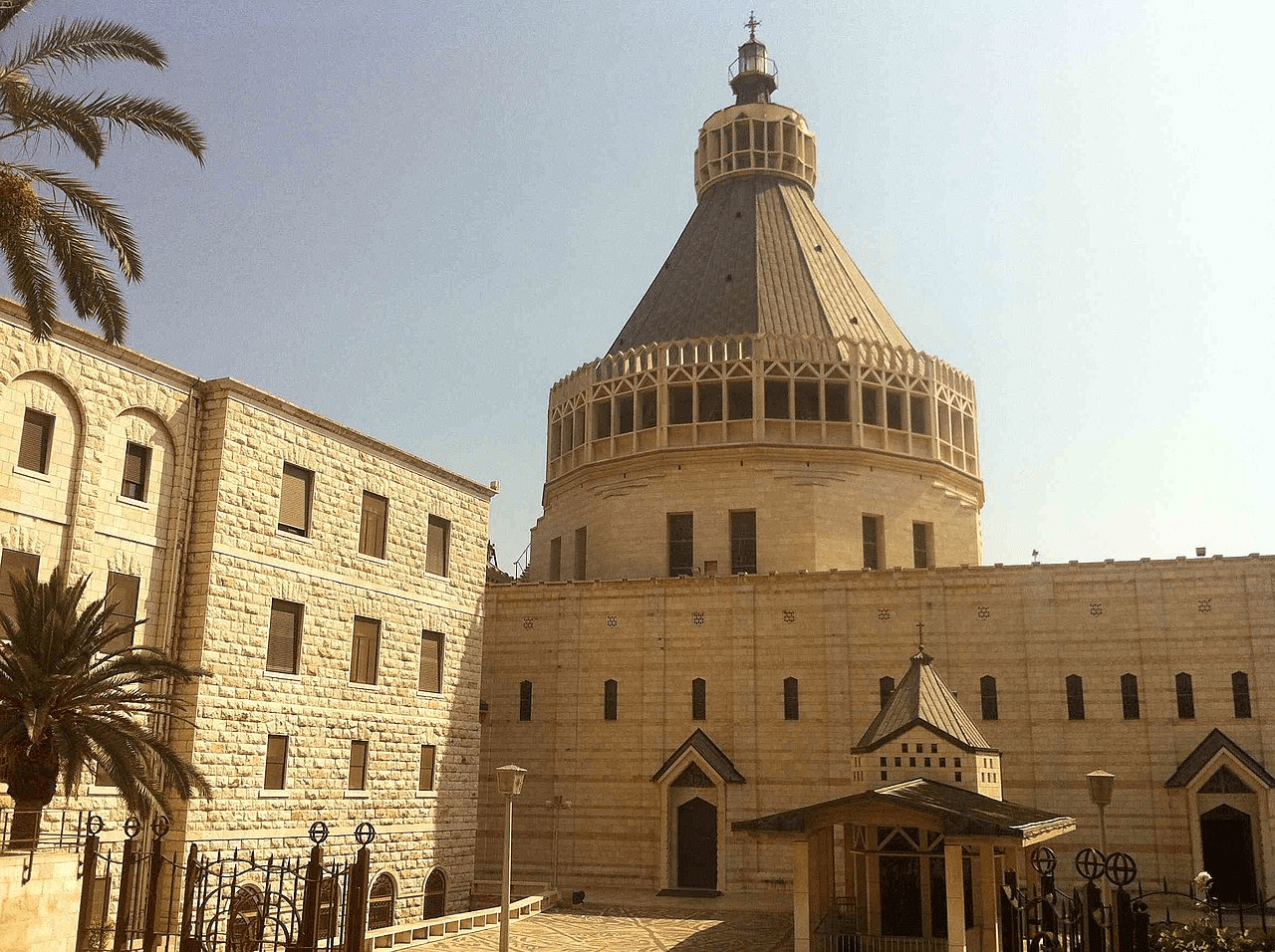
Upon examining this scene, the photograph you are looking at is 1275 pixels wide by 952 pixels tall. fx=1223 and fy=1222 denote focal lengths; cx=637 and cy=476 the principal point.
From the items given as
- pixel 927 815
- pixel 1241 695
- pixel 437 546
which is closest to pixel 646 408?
pixel 437 546

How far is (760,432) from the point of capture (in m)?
46.5

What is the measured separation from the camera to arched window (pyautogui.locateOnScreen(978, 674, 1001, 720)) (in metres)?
37.8

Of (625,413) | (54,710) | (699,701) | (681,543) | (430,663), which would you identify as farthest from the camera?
(625,413)

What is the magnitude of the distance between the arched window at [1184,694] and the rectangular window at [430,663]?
71.6 ft

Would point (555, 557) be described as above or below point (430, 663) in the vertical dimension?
above

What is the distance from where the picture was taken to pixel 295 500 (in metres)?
30.9

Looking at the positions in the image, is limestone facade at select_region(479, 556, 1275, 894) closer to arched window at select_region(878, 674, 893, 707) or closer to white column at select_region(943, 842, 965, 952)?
arched window at select_region(878, 674, 893, 707)

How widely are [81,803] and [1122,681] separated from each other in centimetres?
2864

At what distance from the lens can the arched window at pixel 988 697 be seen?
37.8 meters

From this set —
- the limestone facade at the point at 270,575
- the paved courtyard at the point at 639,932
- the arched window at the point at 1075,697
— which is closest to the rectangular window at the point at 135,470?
the limestone facade at the point at 270,575

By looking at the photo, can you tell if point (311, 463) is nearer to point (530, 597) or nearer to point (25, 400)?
point (25, 400)

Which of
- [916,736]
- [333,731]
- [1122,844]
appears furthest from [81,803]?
[1122,844]

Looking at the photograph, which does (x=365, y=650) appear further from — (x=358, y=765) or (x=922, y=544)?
(x=922, y=544)

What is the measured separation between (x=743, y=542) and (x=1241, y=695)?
1775 centimetres
